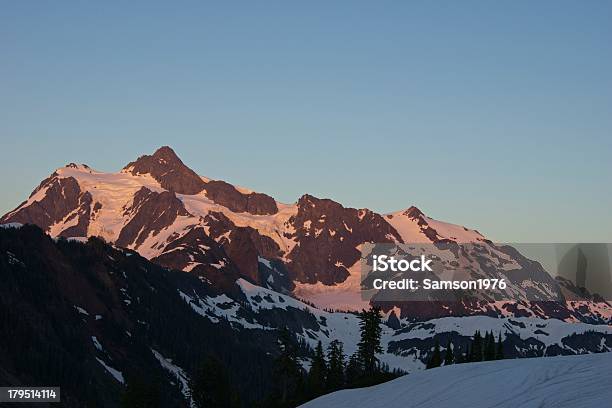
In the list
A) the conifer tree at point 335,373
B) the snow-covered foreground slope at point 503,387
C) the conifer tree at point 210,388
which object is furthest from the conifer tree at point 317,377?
the snow-covered foreground slope at point 503,387

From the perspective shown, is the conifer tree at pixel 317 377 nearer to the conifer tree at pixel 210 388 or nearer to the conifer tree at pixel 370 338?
the conifer tree at pixel 370 338

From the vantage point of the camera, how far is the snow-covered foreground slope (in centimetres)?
5809

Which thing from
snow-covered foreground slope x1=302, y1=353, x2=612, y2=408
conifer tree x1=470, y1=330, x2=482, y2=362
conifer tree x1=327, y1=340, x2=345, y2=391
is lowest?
snow-covered foreground slope x1=302, y1=353, x2=612, y2=408

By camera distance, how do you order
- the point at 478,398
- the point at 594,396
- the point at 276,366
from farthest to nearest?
the point at 276,366 < the point at 478,398 < the point at 594,396

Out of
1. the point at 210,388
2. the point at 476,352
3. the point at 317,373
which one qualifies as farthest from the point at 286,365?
the point at 476,352

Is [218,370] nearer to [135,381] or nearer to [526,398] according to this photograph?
[135,381]

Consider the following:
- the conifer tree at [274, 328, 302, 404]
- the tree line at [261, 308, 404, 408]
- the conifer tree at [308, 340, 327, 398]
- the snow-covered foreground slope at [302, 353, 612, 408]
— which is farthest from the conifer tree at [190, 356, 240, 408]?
the snow-covered foreground slope at [302, 353, 612, 408]

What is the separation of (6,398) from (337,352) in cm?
7237

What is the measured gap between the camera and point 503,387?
65500mm

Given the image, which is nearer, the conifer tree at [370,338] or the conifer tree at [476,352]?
the conifer tree at [370,338]

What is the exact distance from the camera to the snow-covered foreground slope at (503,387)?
58.1 m

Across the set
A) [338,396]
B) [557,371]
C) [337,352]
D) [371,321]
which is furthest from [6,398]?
[557,371]

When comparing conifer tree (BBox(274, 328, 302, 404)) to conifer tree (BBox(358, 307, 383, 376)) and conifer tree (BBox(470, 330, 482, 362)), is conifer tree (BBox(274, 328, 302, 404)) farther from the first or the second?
conifer tree (BBox(470, 330, 482, 362))

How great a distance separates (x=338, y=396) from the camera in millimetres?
87625
